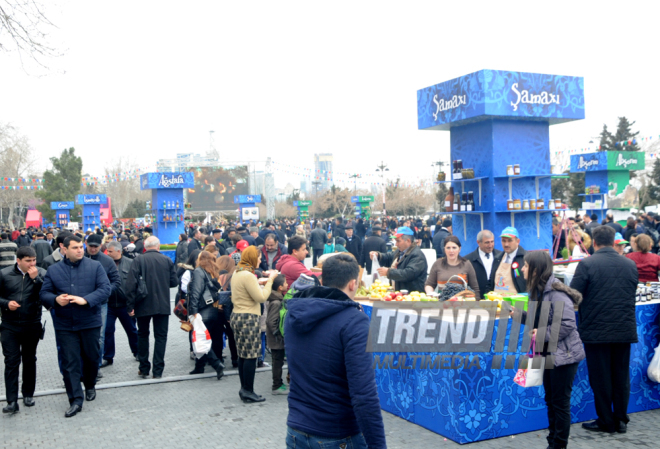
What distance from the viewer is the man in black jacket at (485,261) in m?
6.75

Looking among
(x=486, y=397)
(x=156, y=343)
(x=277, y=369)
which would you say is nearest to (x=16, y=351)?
(x=156, y=343)

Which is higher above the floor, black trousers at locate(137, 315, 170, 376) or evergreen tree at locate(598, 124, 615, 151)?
evergreen tree at locate(598, 124, 615, 151)

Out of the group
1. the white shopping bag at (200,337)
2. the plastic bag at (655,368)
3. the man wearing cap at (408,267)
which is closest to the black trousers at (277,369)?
the white shopping bag at (200,337)

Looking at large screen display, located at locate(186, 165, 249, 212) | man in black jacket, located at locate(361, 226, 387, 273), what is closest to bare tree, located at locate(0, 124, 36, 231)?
large screen display, located at locate(186, 165, 249, 212)

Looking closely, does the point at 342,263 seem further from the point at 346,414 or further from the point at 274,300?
the point at 274,300

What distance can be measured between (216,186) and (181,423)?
8293 centimetres

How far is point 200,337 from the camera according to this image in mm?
7109

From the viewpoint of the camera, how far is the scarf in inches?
251

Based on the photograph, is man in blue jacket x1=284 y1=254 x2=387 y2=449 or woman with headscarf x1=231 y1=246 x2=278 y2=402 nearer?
man in blue jacket x1=284 y1=254 x2=387 y2=449

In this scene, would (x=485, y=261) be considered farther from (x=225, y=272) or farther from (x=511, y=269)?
(x=225, y=272)

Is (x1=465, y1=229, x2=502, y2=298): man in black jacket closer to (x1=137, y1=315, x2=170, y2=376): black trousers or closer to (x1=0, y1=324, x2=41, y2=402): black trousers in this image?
(x1=137, y1=315, x2=170, y2=376): black trousers

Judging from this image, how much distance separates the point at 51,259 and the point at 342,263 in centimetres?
744

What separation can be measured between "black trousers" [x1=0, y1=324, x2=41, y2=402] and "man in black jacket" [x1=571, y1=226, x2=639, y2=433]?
18.5 ft

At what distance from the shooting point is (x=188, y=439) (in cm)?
543
